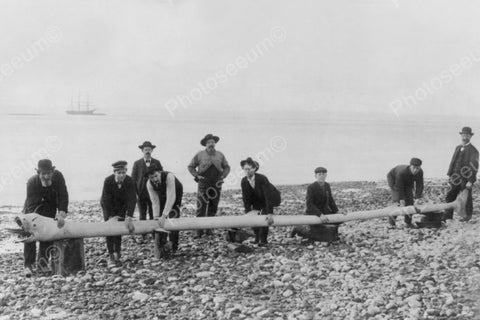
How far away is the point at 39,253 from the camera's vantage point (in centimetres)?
787

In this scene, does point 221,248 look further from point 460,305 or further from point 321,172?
point 460,305

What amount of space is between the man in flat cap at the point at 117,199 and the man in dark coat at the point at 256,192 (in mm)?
2042

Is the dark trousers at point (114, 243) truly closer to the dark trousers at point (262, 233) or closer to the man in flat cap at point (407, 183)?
the dark trousers at point (262, 233)

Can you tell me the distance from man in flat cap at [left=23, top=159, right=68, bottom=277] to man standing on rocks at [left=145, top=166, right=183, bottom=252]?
1.39 m

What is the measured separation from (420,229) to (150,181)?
5.80 metres

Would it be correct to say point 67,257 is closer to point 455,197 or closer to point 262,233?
point 262,233

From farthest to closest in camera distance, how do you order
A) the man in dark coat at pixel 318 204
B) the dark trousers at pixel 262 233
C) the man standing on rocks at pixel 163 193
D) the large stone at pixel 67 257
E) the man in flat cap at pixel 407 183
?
the man in flat cap at pixel 407 183, the man in dark coat at pixel 318 204, the dark trousers at pixel 262 233, the man standing on rocks at pixel 163 193, the large stone at pixel 67 257

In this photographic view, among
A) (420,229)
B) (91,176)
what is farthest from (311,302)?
(91,176)

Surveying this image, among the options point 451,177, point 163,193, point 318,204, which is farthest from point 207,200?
point 451,177

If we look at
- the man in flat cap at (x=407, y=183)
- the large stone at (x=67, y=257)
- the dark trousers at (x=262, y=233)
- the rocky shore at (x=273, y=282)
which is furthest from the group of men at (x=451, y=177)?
the large stone at (x=67, y=257)

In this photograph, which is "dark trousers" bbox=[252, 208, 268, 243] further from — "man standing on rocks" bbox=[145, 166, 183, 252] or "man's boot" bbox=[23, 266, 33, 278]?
"man's boot" bbox=[23, 266, 33, 278]

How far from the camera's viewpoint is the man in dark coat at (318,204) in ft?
30.9

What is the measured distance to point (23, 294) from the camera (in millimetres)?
6859

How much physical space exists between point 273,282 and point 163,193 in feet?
8.72
